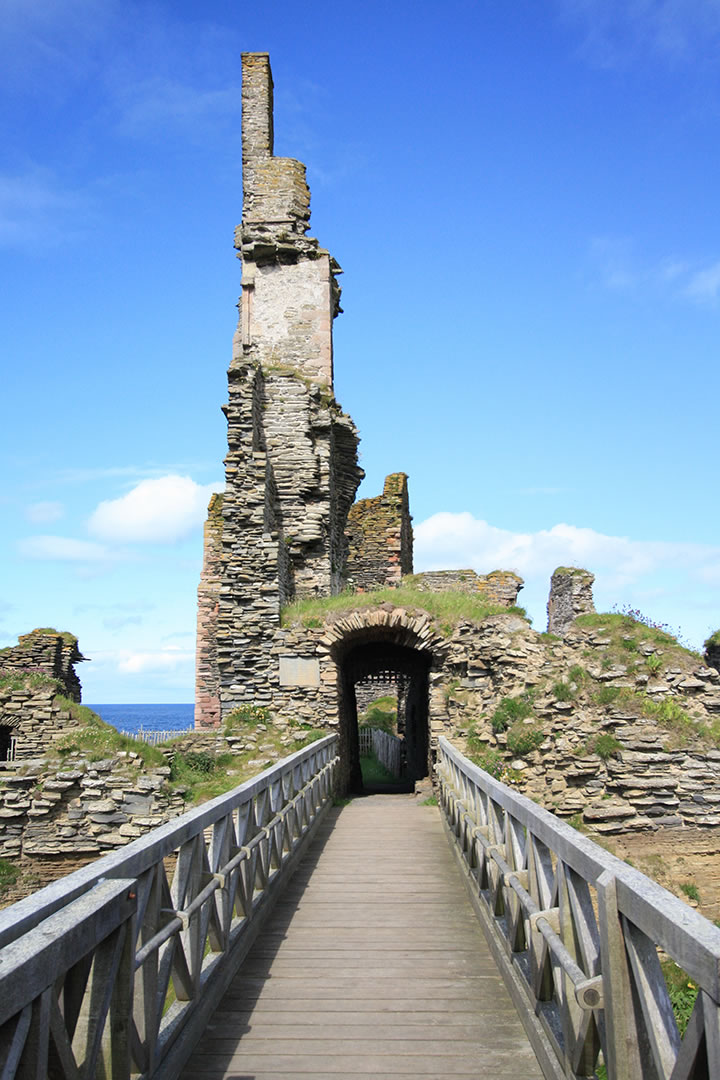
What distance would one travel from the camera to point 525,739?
43.2ft

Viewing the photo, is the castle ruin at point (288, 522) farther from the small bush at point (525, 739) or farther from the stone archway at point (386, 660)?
the small bush at point (525, 739)

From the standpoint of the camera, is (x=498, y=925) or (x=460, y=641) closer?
(x=498, y=925)

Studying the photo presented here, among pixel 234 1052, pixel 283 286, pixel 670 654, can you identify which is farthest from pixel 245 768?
pixel 283 286

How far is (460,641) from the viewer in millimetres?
15031

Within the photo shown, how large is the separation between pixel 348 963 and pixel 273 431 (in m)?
15.7

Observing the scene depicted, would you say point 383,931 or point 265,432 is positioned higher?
point 265,432

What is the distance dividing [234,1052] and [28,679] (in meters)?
14.2

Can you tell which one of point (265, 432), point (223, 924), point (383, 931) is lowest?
point (383, 931)

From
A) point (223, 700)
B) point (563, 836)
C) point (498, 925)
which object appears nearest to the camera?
point (563, 836)

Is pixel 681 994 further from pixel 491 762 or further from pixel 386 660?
pixel 386 660

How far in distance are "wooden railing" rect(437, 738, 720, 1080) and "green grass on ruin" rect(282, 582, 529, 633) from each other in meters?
9.46

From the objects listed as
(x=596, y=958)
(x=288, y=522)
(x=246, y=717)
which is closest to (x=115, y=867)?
A: (x=596, y=958)

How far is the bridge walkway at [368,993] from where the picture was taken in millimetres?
4250

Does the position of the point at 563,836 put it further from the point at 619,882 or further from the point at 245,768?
the point at 245,768
